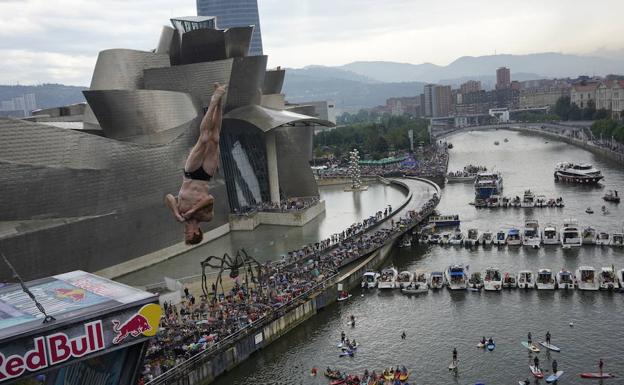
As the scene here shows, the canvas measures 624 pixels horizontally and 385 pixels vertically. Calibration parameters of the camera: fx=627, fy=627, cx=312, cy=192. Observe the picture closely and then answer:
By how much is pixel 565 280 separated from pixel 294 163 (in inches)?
1141

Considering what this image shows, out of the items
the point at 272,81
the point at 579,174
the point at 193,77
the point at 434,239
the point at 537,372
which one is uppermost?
the point at 193,77

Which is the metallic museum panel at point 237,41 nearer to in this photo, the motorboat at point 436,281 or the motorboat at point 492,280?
the motorboat at point 436,281

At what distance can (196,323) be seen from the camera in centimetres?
2542

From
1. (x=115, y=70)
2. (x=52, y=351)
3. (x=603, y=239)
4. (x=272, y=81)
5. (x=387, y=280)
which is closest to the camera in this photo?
(x=52, y=351)

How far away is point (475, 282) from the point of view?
106 ft

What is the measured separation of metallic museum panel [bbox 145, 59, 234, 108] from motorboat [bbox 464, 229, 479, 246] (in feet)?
67.2

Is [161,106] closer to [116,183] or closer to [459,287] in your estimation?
[116,183]

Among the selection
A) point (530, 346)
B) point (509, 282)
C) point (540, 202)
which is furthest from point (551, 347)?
point (540, 202)

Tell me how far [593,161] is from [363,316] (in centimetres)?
6382

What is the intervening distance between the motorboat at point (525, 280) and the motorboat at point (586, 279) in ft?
7.06

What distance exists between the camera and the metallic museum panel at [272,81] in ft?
194

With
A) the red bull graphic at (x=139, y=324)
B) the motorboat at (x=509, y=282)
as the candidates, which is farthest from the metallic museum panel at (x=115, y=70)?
the red bull graphic at (x=139, y=324)

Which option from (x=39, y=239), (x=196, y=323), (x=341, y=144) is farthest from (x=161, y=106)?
(x=341, y=144)

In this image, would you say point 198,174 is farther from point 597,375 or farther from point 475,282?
point 475,282
